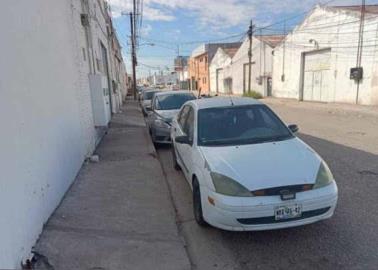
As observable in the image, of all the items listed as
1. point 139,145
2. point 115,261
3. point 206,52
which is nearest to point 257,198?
point 115,261

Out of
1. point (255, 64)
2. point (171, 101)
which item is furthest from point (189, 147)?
point (255, 64)

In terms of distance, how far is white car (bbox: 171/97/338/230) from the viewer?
143 inches

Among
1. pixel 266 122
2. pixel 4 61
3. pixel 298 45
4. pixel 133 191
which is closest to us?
pixel 4 61

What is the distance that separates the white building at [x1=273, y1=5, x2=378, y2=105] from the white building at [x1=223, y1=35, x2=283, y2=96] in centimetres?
319

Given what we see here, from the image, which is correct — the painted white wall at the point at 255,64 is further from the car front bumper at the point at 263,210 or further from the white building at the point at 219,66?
the car front bumper at the point at 263,210

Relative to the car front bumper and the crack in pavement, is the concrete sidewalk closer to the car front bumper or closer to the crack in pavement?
the crack in pavement

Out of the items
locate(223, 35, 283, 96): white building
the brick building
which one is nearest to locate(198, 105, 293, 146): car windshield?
locate(223, 35, 283, 96): white building

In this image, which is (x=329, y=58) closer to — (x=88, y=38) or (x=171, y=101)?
(x=171, y=101)

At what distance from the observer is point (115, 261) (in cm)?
353

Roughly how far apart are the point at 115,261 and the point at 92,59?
7632 mm

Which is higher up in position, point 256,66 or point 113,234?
point 256,66

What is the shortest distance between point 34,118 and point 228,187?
7.79ft

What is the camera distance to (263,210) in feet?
11.8

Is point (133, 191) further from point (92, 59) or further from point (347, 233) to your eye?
point (92, 59)
